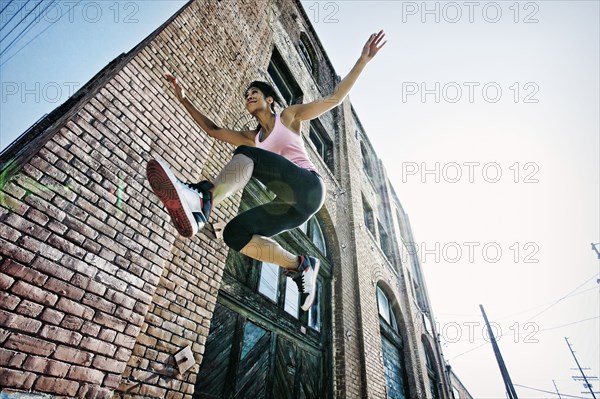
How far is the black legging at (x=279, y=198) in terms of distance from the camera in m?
1.70

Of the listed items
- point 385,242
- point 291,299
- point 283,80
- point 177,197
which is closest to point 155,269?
point 177,197

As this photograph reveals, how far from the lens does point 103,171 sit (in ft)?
7.70

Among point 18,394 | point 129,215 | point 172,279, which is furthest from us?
point 172,279

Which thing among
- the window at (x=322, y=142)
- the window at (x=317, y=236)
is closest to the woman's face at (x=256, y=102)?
the window at (x=317, y=236)

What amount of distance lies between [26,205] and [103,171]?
59cm

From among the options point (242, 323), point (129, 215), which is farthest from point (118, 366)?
point (242, 323)

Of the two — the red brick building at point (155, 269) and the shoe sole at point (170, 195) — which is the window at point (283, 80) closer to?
the red brick building at point (155, 269)

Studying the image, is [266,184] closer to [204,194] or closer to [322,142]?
[204,194]

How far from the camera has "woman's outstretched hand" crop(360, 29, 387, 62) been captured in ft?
6.96

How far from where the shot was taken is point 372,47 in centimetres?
216

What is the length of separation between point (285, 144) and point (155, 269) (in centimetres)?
153

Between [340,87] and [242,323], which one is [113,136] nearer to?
[340,87]

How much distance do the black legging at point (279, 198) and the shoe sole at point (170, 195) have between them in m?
0.45

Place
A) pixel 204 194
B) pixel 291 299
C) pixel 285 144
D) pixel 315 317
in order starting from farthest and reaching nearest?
pixel 315 317 < pixel 291 299 < pixel 285 144 < pixel 204 194
